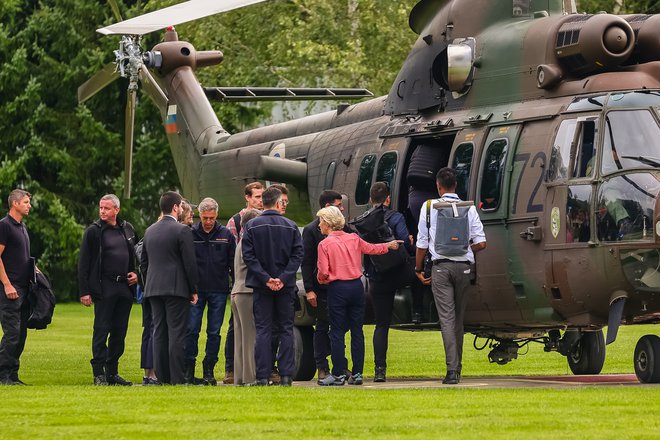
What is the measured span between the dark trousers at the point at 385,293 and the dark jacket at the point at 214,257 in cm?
154

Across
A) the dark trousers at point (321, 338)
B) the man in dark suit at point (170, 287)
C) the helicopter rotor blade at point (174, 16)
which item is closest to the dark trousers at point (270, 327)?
the man in dark suit at point (170, 287)

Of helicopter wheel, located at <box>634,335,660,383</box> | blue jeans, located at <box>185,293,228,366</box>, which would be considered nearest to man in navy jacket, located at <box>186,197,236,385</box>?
blue jeans, located at <box>185,293,228,366</box>

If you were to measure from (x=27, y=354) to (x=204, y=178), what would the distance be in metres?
3.84

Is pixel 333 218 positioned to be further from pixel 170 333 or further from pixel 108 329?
pixel 108 329

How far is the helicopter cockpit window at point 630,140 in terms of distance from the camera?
1356 centimetres

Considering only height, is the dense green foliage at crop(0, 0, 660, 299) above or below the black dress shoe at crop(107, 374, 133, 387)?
above

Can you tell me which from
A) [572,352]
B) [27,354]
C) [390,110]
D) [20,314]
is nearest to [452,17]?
[390,110]

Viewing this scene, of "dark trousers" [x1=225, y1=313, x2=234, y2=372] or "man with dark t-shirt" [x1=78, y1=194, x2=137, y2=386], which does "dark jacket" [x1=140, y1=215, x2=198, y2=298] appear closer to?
"man with dark t-shirt" [x1=78, y1=194, x2=137, y2=386]

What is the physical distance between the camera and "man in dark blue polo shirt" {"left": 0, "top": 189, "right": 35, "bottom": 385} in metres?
15.3

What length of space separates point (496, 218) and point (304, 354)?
131 inches

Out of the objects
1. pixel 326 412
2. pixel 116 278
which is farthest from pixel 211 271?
pixel 326 412

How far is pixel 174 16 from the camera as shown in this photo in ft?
63.7

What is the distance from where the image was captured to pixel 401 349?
22.7m

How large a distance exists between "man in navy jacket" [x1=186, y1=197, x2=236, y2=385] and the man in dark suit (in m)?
0.42
